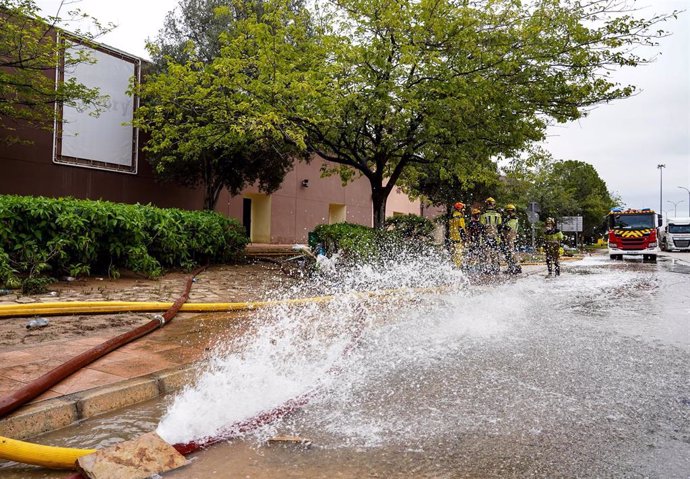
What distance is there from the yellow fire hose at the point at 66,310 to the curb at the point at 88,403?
46cm

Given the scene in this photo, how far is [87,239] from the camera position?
25.6 feet

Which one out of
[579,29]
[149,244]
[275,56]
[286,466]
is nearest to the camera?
[286,466]

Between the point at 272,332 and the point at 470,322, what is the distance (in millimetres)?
2460

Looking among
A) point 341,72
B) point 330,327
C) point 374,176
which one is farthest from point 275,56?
point 330,327

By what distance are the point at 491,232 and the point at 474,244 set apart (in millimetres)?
623

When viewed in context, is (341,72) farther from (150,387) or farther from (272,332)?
(150,387)

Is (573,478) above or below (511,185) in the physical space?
below

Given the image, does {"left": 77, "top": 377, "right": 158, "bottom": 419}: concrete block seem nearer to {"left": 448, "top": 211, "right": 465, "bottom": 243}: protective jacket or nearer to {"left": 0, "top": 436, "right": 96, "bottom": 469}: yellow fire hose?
{"left": 0, "top": 436, "right": 96, "bottom": 469}: yellow fire hose

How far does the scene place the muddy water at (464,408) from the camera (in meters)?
2.44

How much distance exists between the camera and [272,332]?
213 inches

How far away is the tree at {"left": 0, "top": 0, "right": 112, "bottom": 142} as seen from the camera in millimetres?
10445

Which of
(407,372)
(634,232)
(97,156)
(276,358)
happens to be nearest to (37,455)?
(276,358)

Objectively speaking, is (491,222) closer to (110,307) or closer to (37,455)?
(110,307)

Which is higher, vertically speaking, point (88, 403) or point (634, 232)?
point (634, 232)
